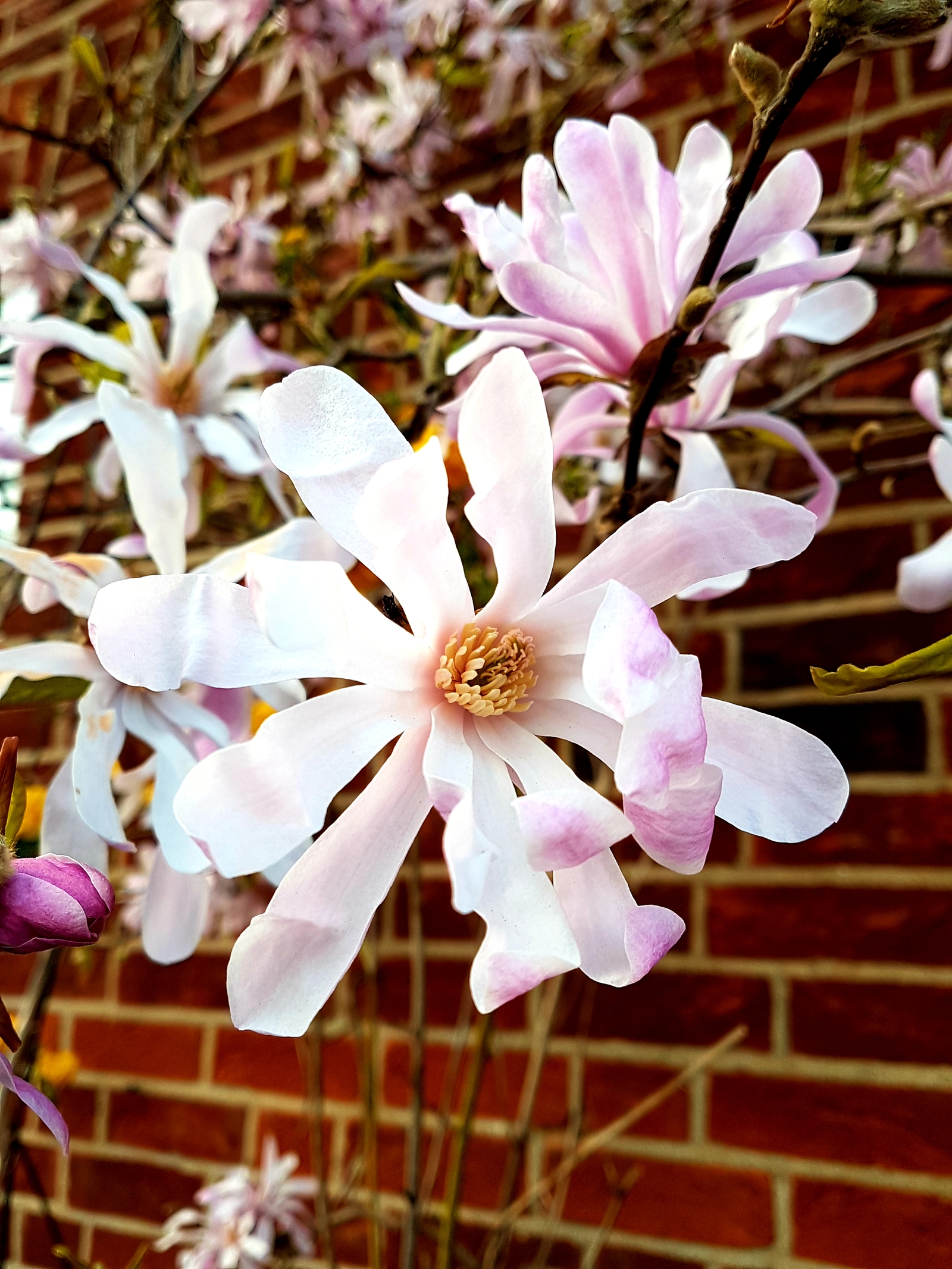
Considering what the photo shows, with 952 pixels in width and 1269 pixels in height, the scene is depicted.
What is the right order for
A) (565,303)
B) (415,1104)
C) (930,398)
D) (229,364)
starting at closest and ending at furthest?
(565,303) < (930,398) < (229,364) < (415,1104)

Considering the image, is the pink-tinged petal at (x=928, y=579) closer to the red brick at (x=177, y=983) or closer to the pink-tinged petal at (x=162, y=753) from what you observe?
the pink-tinged petal at (x=162, y=753)

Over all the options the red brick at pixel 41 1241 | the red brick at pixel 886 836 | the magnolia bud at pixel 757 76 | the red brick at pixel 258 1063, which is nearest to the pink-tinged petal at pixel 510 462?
the magnolia bud at pixel 757 76

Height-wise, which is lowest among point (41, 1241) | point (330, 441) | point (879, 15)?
point (41, 1241)

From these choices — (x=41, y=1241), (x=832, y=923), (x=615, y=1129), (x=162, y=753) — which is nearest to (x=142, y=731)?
(x=162, y=753)

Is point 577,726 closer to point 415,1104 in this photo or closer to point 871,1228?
point 415,1104

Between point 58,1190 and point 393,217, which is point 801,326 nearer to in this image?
point 393,217

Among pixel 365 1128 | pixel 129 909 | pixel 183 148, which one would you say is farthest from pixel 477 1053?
pixel 183 148

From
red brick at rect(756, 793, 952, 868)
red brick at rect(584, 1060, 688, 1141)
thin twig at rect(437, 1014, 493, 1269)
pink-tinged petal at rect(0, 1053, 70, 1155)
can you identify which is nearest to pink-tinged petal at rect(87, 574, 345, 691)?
pink-tinged petal at rect(0, 1053, 70, 1155)
